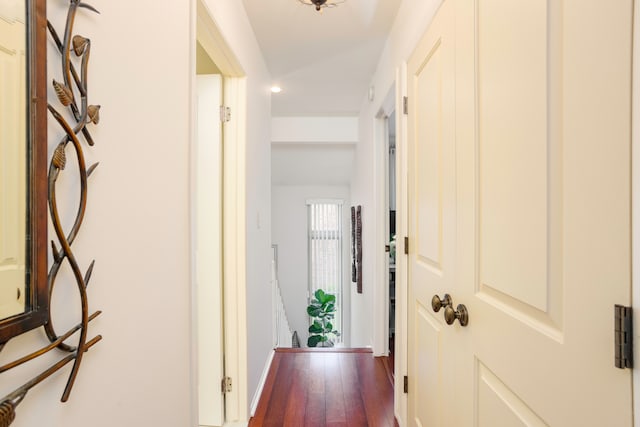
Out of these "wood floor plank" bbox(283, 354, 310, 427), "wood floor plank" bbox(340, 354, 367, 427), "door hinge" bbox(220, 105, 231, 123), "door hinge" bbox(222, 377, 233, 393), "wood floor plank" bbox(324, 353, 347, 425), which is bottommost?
"wood floor plank" bbox(340, 354, 367, 427)

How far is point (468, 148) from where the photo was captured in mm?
1059

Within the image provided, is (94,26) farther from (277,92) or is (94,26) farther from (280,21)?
(277,92)

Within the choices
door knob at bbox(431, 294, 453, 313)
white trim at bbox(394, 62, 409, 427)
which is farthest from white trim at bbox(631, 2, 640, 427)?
white trim at bbox(394, 62, 409, 427)

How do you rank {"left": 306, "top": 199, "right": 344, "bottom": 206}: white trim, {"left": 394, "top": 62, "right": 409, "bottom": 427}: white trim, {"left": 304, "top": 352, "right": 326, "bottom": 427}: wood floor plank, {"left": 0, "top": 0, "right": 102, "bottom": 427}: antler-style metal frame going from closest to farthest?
{"left": 0, "top": 0, "right": 102, "bottom": 427}: antler-style metal frame
{"left": 394, "top": 62, "right": 409, "bottom": 427}: white trim
{"left": 304, "top": 352, "right": 326, "bottom": 427}: wood floor plank
{"left": 306, "top": 199, "right": 344, "bottom": 206}: white trim

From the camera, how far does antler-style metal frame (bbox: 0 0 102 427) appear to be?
0.57 meters

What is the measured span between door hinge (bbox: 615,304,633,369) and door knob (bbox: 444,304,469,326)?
0.57 meters

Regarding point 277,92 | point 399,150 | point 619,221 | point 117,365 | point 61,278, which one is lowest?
point 117,365

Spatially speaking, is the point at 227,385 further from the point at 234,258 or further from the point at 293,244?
the point at 293,244

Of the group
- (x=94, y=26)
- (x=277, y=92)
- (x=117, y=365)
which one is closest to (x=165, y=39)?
(x=94, y=26)

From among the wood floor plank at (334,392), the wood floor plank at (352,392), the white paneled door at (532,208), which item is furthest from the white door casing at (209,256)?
the white paneled door at (532,208)

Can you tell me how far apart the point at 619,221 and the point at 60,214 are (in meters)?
0.92

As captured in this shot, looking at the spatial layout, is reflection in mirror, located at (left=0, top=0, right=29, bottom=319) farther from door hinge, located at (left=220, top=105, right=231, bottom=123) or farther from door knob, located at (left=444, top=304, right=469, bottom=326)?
door hinge, located at (left=220, top=105, right=231, bottom=123)

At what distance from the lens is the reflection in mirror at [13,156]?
471 millimetres

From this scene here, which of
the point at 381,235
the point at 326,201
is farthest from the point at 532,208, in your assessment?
the point at 326,201
